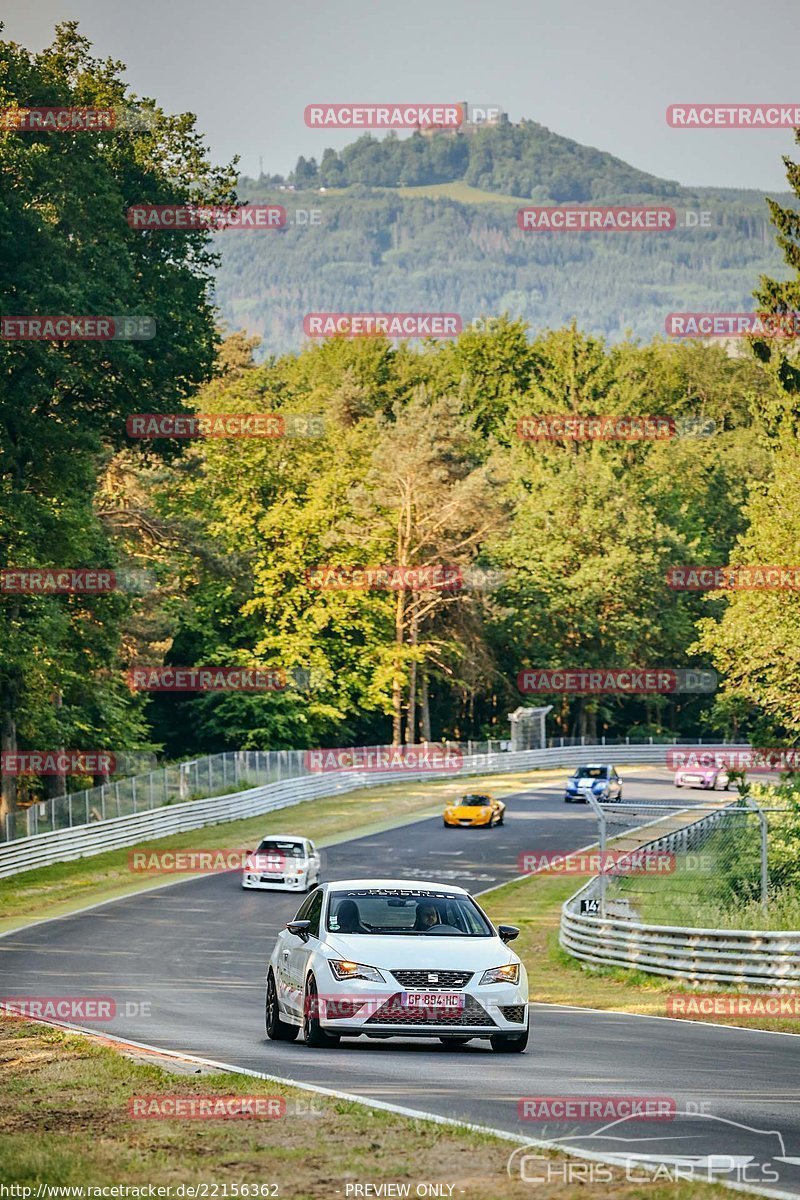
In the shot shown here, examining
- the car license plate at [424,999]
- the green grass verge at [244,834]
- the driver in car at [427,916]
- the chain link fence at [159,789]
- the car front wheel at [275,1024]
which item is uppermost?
the driver in car at [427,916]

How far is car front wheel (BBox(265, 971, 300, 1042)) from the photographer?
15895mm

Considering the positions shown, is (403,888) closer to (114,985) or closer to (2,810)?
(114,985)

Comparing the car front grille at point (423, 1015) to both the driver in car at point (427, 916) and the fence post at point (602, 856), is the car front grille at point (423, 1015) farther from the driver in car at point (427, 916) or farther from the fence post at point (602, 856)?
the fence post at point (602, 856)

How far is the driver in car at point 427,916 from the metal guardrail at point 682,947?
8.00 meters

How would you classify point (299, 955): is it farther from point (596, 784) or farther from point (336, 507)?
point (336, 507)

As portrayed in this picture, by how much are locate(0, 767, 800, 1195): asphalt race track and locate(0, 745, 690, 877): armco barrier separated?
7.57 meters

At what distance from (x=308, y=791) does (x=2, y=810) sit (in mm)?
19966

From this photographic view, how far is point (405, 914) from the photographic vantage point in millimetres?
15414

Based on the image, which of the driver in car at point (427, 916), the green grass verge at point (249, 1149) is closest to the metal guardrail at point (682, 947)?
the driver in car at point (427, 916)

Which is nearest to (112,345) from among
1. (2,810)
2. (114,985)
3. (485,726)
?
(2,810)

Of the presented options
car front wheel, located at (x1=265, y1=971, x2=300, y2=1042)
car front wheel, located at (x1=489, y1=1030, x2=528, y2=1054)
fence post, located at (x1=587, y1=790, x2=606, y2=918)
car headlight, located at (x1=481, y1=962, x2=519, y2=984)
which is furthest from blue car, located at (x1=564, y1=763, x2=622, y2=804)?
car headlight, located at (x1=481, y1=962, x2=519, y2=984)

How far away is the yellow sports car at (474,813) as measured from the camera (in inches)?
2178

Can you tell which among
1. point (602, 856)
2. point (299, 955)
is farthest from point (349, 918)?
point (602, 856)

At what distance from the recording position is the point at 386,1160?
9336 millimetres
